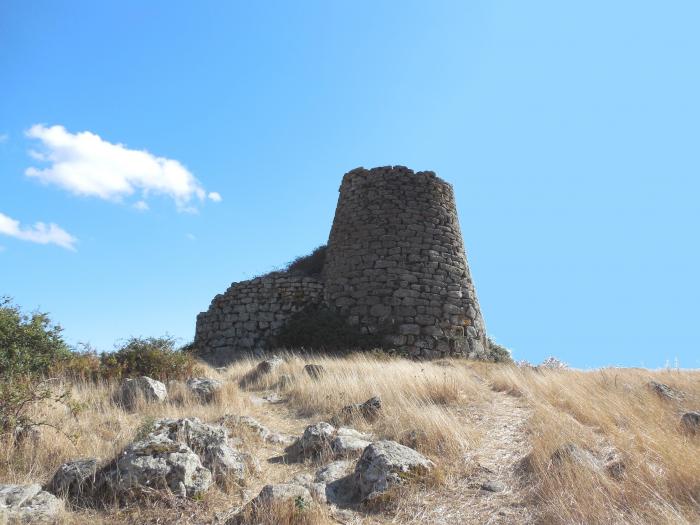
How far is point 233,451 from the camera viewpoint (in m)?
3.88

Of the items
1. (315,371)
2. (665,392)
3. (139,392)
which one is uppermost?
(139,392)

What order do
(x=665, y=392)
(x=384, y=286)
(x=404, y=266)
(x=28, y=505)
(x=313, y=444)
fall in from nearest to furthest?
1. (x=28, y=505)
2. (x=313, y=444)
3. (x=665, y=392)
4. (x=384, y=286)
5. (x=404, y=266)

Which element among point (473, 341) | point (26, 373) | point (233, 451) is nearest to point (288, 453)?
point (233, 451)

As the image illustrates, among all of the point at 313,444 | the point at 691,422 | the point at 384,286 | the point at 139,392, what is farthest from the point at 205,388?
the point at 384,286

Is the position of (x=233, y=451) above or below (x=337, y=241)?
below

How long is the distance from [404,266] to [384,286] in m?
0.78

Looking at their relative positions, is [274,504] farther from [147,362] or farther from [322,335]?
[322,335]

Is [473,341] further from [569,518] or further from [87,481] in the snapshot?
[87,481]

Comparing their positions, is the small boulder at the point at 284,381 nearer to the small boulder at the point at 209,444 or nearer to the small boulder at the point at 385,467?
the small boulder at the point at 209,444

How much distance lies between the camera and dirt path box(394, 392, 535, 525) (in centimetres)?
312

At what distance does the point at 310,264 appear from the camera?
15484 millimetres

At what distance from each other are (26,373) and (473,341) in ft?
32.5

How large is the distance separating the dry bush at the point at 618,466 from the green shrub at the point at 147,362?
5716 mm

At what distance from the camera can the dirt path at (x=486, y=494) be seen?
3119 mm
